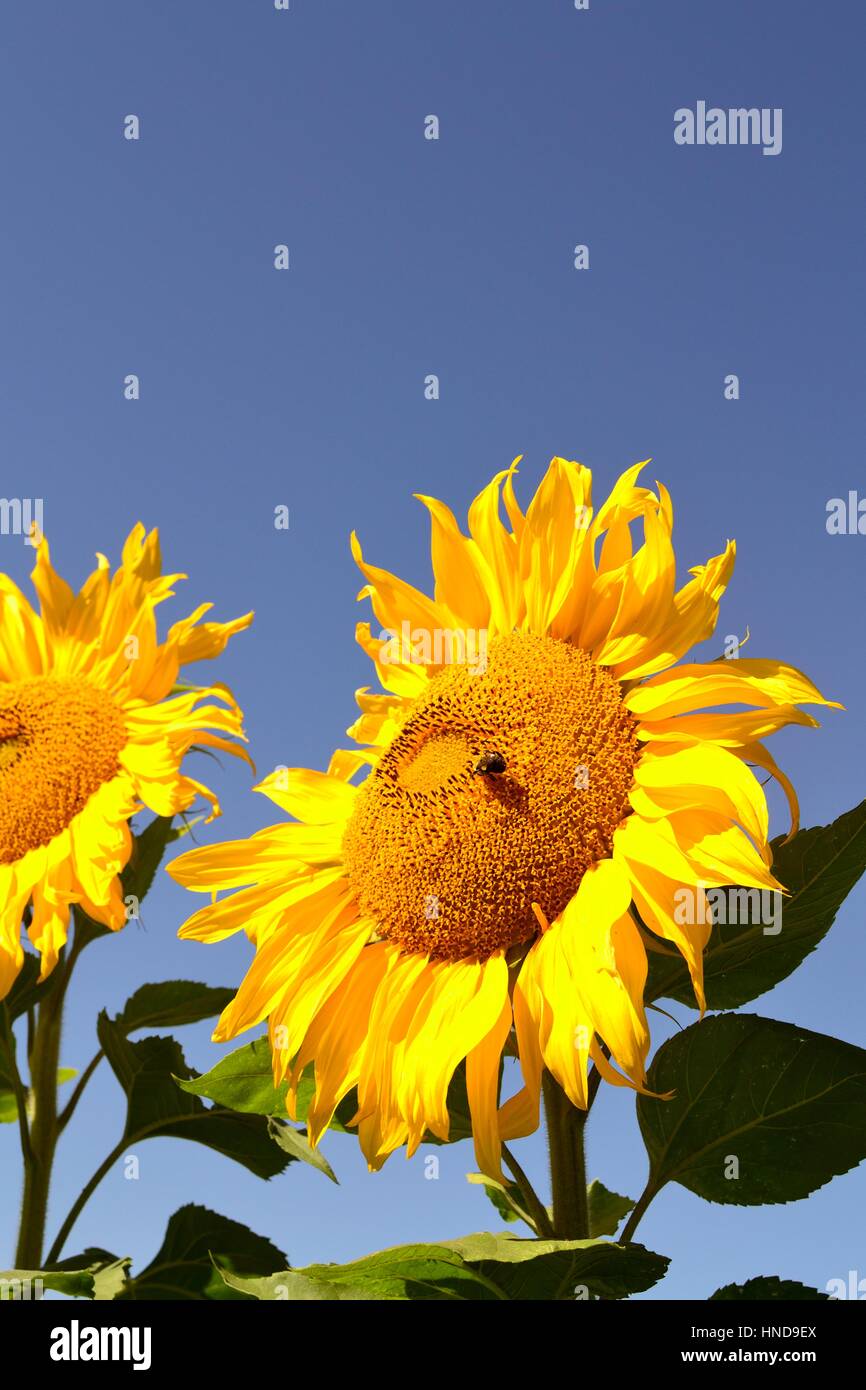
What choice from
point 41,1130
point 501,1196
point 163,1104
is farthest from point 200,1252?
point 501,1196

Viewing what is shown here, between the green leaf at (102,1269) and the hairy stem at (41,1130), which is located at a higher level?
the hairy stem at (41,1130)

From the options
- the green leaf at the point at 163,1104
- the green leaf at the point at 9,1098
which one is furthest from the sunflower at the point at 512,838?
the green leaf at the point at 9,1098

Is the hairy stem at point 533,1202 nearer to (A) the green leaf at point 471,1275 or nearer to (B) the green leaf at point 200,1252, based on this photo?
(A) the green leaf at point 471,1275

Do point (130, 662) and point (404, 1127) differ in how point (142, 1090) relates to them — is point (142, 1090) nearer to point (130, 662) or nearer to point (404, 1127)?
point (130, 662)

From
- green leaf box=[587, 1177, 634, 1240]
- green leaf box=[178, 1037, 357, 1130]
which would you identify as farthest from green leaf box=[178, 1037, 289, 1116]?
green leaf box=[587, 1177, 634, 1240]

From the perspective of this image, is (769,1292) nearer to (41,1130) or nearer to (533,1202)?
(533,1202)
